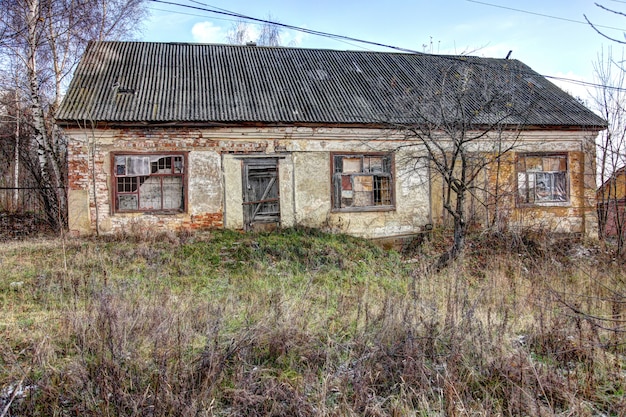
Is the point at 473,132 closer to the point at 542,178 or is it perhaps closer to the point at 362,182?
the point at 542,178

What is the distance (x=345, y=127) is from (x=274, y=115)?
1885mm

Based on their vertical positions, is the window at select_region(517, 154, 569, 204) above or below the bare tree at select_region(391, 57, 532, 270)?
below

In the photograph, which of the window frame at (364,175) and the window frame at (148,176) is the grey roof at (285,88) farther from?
the window frame at (364,175)

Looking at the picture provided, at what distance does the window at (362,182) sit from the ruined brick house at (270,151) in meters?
0.03

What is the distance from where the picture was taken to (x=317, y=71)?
1322 cm

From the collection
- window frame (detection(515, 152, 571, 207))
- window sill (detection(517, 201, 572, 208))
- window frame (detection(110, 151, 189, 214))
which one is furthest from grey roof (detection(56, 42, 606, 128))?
window sill (detection(517, 201, 572, 208))

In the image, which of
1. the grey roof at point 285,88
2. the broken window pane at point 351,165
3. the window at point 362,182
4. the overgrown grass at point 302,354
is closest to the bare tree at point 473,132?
the grey roof at point 285,88

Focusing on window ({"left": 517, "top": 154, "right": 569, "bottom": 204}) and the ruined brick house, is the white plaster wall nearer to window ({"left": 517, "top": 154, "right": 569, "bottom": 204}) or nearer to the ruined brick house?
the ruined brick house

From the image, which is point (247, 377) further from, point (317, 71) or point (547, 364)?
point (317, 71)

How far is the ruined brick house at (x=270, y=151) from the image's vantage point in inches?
393

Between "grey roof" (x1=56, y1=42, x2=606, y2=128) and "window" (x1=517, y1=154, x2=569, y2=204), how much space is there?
1054 mm

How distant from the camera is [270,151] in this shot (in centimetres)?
1059

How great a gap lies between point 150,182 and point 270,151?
3094 millimetres

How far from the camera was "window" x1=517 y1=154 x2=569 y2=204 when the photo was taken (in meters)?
11.8
